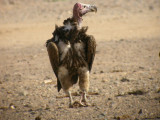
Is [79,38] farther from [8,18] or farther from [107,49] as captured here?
[8,18]

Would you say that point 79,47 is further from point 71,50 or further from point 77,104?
point 77,104

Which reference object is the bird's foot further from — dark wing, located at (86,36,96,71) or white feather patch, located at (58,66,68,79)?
dark wing, located at (86,36,96,71)

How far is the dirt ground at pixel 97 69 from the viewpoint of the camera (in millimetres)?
6242

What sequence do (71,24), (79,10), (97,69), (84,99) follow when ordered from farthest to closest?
(97,69)
(84,99)
(79,10)
(71,24)

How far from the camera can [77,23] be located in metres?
6.32

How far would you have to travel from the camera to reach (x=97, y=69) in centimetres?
941

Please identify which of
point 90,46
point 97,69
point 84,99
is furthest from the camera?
point 97,69

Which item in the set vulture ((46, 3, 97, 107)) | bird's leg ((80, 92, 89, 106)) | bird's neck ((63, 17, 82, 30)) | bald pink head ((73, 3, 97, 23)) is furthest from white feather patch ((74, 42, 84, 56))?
bird's leg ((80, 92, 89, 106))

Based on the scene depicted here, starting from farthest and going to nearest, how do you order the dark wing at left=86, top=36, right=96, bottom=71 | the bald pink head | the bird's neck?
the bald pink head, the bird's neck, the dark wing at left=86, top=36, right=96, bottom=71

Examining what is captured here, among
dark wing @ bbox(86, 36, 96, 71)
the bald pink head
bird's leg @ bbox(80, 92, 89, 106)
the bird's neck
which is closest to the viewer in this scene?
dark wing @ bbox(86, 36, 96, 71)

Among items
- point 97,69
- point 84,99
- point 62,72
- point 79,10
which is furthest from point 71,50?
point 97,69

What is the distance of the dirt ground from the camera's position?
6.24 metres

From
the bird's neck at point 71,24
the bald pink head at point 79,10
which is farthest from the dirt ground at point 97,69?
the bald pink head at point 79,10

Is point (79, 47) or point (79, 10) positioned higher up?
point (79, 10)
